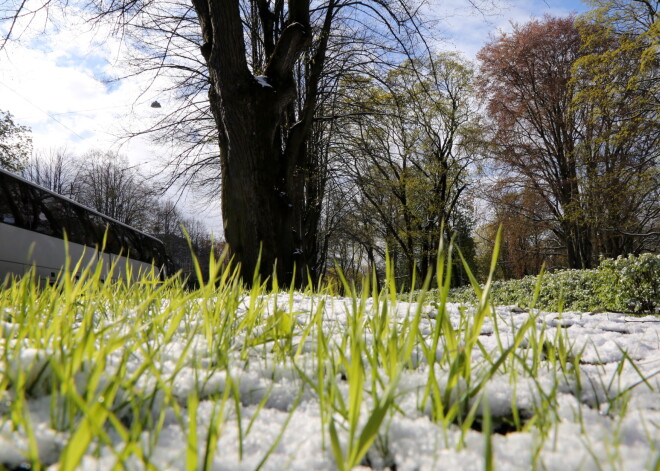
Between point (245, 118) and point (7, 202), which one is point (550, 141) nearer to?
point (245, 118)

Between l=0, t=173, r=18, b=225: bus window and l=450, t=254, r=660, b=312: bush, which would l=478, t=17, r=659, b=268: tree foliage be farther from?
l=0, t=173, r=18, b=225: bus window

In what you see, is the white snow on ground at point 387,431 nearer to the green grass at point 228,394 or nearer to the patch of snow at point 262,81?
the green grass at point 228,394

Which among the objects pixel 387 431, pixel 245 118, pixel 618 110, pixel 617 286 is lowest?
pixel 387 431

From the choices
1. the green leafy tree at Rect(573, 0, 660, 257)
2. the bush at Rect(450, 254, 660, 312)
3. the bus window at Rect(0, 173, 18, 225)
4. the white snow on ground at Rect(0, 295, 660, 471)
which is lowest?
the white snow on ground at Rect(0, 295, 660, 471)

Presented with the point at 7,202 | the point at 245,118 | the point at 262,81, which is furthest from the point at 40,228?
the point at 262,81

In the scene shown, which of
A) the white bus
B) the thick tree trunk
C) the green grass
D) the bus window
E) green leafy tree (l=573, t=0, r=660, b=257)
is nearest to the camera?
the green grass

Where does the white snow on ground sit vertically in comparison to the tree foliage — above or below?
below

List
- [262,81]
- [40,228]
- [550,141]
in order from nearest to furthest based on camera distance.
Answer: [262,81] < [40,228] < [550,141]

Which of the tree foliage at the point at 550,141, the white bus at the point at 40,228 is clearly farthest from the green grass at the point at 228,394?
the tree foliage at the point at 550,141

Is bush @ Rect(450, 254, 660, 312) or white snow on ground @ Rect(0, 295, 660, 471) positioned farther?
bush @ Rect(450, 254, 660, 312)

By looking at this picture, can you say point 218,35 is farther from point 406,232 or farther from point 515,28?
point 515,28

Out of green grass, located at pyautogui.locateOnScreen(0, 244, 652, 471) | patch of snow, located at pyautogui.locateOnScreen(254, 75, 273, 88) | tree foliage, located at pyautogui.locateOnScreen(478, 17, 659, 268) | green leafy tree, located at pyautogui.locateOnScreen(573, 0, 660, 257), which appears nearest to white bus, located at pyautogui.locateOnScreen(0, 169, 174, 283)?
patch of snow, located at pyautogui.locateOnScreen(254, 75, 273, 88)

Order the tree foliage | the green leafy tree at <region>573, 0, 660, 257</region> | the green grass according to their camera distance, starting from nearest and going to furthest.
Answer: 1. the green grass
2. the green leafy tree at <region>573, 0, 660, 257</region>
3. the tree foliage

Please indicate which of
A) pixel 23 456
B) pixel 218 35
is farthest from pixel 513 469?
pixel 218 35
